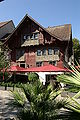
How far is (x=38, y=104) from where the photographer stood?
396 cm

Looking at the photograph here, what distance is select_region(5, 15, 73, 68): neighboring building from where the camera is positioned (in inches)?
1002

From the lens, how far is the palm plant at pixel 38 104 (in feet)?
11.5

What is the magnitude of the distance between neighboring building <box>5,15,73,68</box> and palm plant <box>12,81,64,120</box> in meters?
20.1

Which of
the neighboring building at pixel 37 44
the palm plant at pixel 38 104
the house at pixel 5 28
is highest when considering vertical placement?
the house at pixel 5 28

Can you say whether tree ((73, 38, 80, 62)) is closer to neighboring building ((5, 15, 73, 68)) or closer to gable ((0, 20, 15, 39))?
neighboring building ((5, 15, 73, 68))

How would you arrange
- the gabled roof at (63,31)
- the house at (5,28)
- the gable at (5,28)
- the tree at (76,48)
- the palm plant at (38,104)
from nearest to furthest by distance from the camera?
the palm plant at (38,104)
the gabled roof at (63,31)
the house at (5,28)
the gable at (5,28)
the tree at (76,48)

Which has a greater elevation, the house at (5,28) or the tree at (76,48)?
the house at (5,28)

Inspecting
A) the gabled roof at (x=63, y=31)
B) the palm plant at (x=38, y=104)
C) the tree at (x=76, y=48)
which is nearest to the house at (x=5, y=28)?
the gabled roof at (x=63, y=31)

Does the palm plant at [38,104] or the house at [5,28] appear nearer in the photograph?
the palm plant at [38,104]

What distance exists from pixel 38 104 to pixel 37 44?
2319 centimetres

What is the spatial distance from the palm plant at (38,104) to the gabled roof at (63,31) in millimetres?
20717

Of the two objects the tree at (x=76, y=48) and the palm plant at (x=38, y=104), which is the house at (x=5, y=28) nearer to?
the tree at (x=76, y=48)

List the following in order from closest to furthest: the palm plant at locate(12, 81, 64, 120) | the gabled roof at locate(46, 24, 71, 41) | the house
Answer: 1. the palm plant at locate(12, 81, 64, 120)
2. the gabled roof at locate(46, 24, 71, 41)
3. the house

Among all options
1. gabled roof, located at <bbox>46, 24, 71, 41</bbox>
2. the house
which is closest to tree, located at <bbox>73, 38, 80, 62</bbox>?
gabled roof, located at <bbox>46, 24, 71, 41</bbox>
